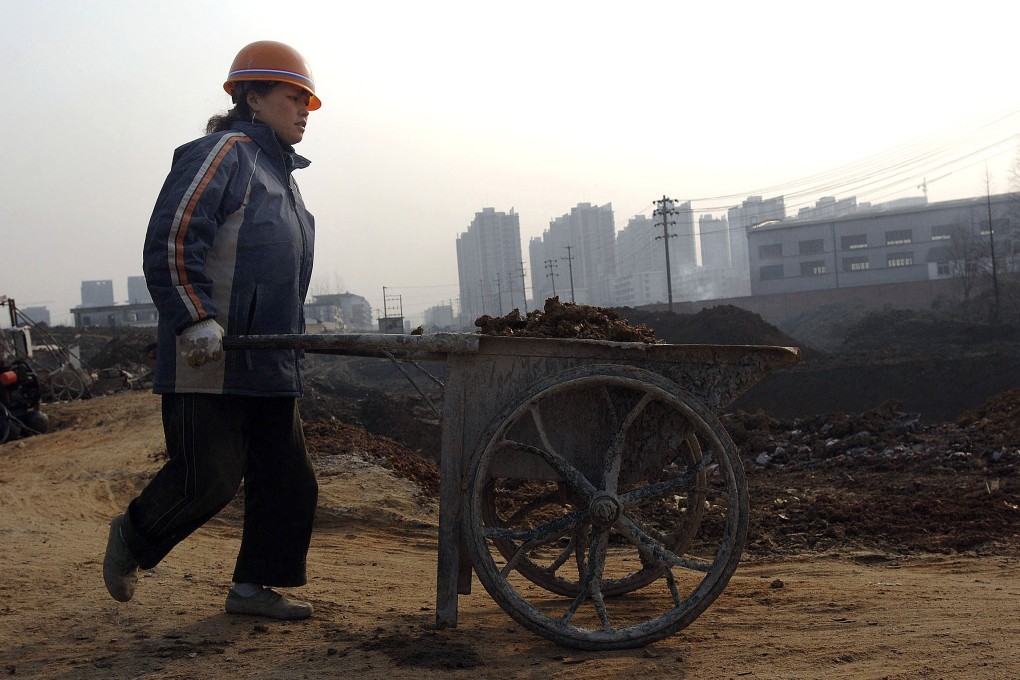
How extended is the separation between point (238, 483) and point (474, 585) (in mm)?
1317

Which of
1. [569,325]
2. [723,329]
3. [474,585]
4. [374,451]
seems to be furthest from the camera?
[723,329]

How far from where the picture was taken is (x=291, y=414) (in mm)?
3635

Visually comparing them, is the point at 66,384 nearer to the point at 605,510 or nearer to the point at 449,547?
the point at 449,547

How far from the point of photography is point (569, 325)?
396 cm

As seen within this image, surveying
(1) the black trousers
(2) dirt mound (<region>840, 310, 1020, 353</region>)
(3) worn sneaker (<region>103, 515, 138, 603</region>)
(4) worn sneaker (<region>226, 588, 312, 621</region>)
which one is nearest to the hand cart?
(1) the black trousers

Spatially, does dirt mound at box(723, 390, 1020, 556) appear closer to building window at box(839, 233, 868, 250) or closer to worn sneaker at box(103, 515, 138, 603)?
worn sneaker at box(103, 515, 138, 603)

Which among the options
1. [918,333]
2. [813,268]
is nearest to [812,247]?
[813,268]

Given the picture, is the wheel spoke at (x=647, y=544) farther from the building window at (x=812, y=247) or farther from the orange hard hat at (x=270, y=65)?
the building window at (x=812, y=247)

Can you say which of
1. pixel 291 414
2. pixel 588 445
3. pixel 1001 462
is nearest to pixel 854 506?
pixel 1001 462

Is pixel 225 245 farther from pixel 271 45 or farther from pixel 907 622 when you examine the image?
pixel 907 622

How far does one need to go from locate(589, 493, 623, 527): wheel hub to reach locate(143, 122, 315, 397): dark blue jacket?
1230mm

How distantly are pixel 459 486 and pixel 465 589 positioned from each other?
0.45 meters

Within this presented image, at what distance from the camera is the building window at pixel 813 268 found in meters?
68.2

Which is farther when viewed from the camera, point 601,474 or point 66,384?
point 66,384
